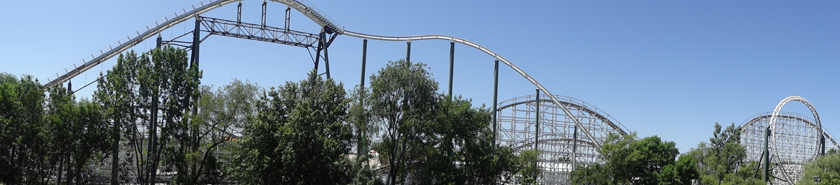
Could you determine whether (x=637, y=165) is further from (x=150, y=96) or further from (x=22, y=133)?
(x=22, y=133)

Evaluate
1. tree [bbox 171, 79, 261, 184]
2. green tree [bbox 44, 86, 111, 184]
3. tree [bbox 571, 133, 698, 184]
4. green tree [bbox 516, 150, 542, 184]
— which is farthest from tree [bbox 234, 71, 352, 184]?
tree [bbox 571, 133, 698, 184]

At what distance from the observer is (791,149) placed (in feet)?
135

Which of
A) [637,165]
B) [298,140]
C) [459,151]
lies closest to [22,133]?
[298,140]

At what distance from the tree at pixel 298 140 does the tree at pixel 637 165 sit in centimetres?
1106

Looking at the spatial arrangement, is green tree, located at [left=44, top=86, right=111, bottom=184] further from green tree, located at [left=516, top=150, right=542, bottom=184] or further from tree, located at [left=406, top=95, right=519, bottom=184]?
green tree, located at [left=516, top=150, right=542, bottom=184]

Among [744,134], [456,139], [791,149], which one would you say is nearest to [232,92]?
[456,139]

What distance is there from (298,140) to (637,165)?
48.5ft

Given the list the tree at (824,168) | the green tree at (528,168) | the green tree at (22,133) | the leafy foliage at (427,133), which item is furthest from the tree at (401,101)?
the tree at (824,168)

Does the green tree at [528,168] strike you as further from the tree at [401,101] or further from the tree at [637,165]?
the tree at [401,101]

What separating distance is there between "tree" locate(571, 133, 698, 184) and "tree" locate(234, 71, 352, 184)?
1106 cm

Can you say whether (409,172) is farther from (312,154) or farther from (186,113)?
(186,113)

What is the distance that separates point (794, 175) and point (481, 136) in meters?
28.6

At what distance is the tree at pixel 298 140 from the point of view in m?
19.9

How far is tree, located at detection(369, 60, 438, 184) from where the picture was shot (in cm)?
2254
